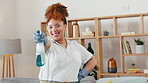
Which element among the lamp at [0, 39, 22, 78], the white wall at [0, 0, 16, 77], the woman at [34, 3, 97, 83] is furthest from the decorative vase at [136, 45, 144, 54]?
the woman at [34, 3, 97, 83]

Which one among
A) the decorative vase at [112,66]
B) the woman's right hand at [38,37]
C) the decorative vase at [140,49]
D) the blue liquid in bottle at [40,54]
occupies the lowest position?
the decorative vase at [112,66]

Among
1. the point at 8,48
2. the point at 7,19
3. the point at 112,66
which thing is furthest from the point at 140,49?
the point at 7,19

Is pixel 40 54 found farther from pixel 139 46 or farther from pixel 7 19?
pixel 7 19

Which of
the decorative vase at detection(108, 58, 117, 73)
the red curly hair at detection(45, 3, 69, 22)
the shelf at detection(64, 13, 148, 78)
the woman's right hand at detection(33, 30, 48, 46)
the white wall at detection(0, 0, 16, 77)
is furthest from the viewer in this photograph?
the white wall at detection(0, 0, 16, 77)

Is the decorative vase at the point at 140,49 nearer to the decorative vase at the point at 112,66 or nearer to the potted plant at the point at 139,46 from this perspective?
the potted plant at the point at 139,46

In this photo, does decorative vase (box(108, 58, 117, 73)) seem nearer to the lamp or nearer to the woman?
the lamp

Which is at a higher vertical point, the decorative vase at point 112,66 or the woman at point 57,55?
the woman at point 57,55

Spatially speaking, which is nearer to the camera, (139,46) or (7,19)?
(139,46)

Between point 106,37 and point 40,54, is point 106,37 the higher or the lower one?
the higher one

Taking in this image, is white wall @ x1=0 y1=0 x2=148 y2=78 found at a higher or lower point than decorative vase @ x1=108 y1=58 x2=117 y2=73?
higher

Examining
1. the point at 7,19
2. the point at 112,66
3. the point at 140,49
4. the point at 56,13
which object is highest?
the point at 7,19

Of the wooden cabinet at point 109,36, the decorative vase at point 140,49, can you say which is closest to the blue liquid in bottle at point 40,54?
the wooden cabinet at point 109,36

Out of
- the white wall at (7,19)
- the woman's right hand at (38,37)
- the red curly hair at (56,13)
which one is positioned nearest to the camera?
the woman's right hand at (38,37)

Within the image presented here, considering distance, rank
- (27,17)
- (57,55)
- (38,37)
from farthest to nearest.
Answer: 1. (27,17)
2. (57,55)
3. (38,37)
